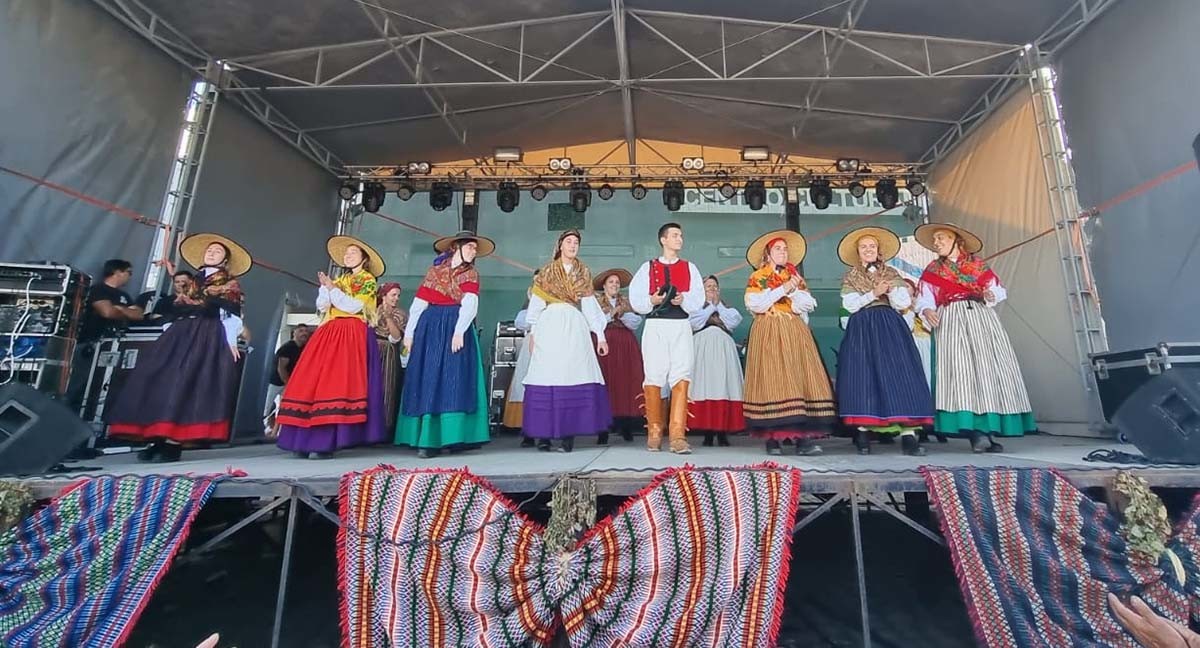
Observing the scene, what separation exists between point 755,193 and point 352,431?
20.6 feet

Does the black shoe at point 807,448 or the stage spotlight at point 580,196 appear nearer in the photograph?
the black shoe at point 807,448

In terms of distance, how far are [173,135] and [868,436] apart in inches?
254

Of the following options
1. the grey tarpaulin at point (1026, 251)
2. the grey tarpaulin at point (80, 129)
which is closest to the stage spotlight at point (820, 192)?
the grey tarpaulin at point (1026, 251)

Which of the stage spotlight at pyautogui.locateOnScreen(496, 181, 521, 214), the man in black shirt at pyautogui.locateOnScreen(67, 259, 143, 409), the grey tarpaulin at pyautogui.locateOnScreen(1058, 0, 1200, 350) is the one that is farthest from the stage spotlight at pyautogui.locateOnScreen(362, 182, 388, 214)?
the grey tarpaulin at pyautogui.locateOnScreen(1058, 0, 1200, 350)

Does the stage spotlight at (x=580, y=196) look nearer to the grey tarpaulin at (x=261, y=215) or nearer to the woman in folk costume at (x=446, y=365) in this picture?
the grey tarpaulin at (x=261, y=215)

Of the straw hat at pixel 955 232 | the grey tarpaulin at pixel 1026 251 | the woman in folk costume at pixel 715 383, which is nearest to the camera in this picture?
the straw hat at pixel 955 232

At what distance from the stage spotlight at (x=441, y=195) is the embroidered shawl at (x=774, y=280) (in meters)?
5.54

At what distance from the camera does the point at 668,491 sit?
2.00m

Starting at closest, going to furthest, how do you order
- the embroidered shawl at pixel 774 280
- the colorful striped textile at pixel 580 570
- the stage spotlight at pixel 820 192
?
the colorful striped textile at pixel 580 570 < the embroidered shawl at pixel 774 280 < the stage spotlight at pixel 820 192

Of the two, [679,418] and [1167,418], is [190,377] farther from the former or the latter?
[1167,418]

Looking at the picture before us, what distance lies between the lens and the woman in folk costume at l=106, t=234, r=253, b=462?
3262mm

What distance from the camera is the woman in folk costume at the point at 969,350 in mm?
3393

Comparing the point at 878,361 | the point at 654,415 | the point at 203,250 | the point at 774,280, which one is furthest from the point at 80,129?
the point at 878,361

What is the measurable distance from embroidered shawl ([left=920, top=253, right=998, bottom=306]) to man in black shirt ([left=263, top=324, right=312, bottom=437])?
5.64 m
